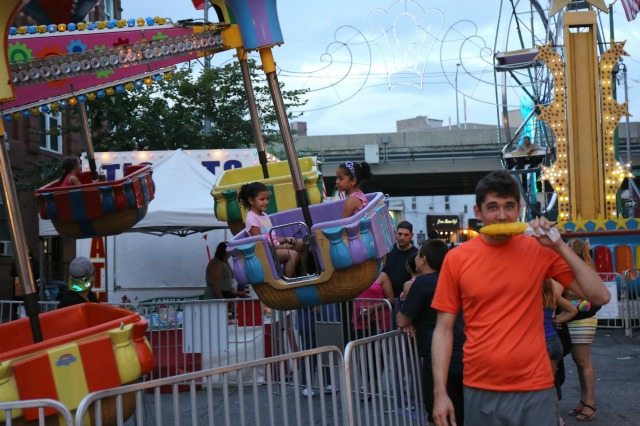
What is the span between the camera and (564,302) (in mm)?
7074

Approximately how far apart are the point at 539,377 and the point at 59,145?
26.2 metres

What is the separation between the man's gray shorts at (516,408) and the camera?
4191 millimetres

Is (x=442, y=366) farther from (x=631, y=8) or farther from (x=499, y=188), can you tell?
(x=631, y=8)

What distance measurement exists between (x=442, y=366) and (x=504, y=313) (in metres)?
0.41

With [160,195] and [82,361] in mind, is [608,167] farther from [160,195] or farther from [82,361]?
[82,361]

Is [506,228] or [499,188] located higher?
[499,188]

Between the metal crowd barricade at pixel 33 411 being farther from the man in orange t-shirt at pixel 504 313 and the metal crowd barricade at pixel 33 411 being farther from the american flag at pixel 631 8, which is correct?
the american flag at pixel 631 8

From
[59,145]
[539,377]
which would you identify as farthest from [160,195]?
[59,145]

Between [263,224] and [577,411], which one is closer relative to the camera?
[263,224]

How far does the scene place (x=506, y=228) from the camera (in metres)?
3.99

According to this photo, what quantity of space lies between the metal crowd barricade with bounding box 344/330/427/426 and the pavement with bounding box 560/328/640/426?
209 cm

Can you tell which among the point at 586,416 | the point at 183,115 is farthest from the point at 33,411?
the point at 183,115

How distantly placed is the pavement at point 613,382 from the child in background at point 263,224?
334cm

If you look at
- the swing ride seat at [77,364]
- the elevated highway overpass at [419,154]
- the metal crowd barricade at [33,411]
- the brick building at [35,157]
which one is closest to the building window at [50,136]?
the brick building at [35,157]
